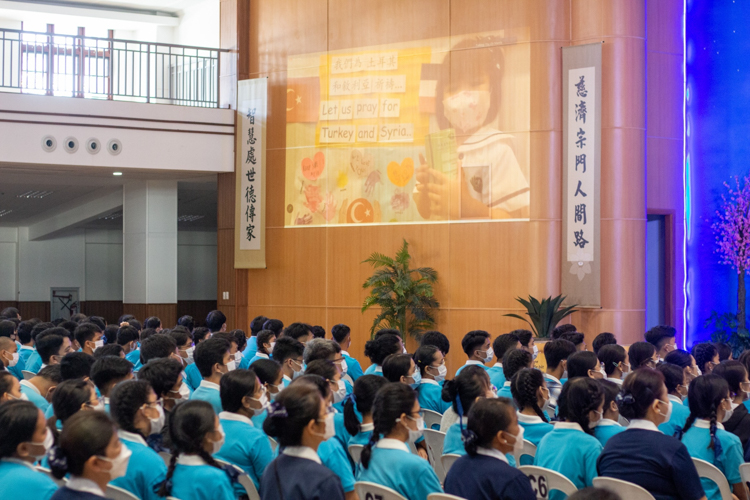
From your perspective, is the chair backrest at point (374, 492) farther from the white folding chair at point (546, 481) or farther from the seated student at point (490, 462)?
the white folding chair at point (546, 481)

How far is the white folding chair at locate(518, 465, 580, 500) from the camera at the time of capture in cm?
314

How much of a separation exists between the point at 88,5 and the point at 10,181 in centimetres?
413

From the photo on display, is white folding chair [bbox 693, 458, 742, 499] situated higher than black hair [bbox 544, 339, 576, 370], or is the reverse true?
black hair [bbox 544, 339, 576, 370]

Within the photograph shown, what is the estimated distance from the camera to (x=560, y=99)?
10297 millimetres

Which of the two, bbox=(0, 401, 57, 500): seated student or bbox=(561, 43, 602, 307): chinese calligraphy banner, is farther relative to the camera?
bbox=(561, 43, 602, 307): chinese calligraphy banner

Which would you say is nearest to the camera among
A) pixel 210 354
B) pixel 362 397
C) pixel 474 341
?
pixel 362 397

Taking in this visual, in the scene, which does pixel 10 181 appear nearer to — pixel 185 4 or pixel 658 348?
pixel 185 4

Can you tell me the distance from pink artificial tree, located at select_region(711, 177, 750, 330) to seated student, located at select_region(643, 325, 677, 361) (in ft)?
11.2

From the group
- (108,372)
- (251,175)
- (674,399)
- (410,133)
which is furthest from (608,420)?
(251,175)

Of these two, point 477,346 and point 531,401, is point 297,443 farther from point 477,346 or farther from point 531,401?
point 477,346

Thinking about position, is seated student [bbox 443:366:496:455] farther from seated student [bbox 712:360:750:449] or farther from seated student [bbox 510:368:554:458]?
seated student [bbox 712:360:750:449]

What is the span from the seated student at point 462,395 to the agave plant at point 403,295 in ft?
21.5

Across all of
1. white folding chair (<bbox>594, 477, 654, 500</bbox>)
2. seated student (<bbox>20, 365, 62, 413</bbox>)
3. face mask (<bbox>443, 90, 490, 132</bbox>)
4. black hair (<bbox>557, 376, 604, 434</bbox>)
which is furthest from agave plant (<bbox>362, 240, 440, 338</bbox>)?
white folding chair (<bbox>594, 477, 654, 500</bbox>)

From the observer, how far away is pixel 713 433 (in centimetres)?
377
